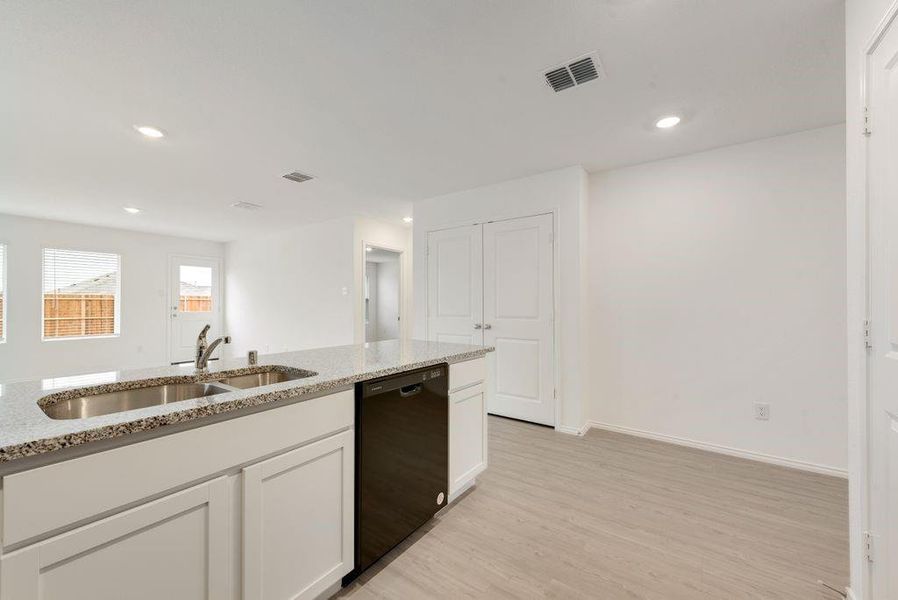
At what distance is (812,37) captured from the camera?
1764 mm

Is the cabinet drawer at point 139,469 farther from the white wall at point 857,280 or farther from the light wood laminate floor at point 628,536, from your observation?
the white wall at point 857,280

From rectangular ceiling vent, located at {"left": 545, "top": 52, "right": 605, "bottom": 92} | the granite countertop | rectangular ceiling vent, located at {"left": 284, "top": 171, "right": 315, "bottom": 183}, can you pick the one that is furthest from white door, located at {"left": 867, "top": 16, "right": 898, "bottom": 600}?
rectangular ceiling vent, located at {"left": 284, "top": 171, "right": 315, "bottom": 183}

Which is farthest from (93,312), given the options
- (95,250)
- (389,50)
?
(389,50)

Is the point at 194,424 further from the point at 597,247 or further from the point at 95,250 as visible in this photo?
the point at 95,250

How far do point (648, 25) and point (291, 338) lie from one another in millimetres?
6144

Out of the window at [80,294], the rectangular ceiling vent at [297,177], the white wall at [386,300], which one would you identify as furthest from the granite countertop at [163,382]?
the window at [80,294]

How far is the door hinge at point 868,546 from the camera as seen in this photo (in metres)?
1.28

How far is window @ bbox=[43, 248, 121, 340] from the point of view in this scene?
18.2 ft

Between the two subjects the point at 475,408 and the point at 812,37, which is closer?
the point at 812,37

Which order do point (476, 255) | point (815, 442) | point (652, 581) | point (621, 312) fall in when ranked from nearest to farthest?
point (652, 581) < point (815, 442) < point (621, 312) < point (476, 255)

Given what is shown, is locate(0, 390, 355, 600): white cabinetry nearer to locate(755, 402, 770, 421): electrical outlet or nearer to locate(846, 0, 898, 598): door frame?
locate(846, 0, 898, 598): door frame

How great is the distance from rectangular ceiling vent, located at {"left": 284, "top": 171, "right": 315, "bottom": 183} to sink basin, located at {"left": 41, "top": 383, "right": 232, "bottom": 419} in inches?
106

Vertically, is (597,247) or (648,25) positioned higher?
(648,25)

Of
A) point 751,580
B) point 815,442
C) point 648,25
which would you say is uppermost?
point 648,25
